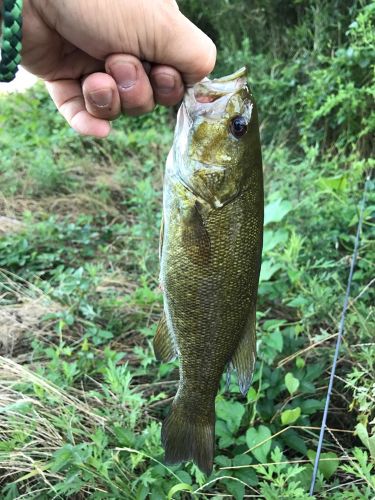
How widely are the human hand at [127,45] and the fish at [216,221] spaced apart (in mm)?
99

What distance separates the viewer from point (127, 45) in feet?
4.97

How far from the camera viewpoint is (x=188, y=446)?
65.4 inches

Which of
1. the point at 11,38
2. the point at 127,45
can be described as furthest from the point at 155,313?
the point at 11,38

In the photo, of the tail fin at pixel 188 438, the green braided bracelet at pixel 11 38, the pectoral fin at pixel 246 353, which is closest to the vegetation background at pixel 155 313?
the tail fin at pixel 188 438

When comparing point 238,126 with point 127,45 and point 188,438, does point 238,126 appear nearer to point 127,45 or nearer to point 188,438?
point 127,45

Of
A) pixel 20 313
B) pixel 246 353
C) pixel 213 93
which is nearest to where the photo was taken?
pixel 213 93

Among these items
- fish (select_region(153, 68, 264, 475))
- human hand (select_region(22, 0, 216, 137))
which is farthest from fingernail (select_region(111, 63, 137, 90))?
fish (select_region(153, 68, 264, 475))

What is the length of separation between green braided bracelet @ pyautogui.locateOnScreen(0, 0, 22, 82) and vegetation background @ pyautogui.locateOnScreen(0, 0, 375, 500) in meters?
1.20

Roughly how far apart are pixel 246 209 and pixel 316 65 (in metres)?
4.74

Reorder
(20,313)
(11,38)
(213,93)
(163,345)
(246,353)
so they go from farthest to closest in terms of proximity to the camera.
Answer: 1. (20,313)
2. (163,345)
3. (246,353)
4. (213,93)
5. (11,38)

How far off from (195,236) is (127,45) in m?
0.64

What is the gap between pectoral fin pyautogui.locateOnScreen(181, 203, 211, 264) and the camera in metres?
1.52

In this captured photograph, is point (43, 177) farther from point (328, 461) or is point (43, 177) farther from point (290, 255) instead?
point (328, 461)

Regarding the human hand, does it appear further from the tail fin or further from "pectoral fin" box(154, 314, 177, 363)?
the tail fin
